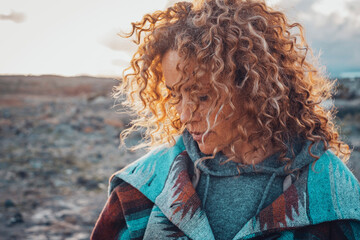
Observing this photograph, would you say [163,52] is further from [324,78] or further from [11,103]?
[11,103]

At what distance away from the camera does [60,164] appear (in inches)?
240

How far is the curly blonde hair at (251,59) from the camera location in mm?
1386

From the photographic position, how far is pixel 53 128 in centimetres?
966

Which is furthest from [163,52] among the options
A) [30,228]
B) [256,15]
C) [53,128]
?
[53,128]

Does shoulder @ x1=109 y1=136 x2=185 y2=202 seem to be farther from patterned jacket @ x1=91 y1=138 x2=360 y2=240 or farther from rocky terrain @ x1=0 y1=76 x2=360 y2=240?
rocky terrain @ x1=0 y1=76 x2=360 y2=240

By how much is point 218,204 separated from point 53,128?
365 inches

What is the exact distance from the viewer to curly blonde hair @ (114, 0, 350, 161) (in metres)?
1.39

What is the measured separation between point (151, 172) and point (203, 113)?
0.50 meters

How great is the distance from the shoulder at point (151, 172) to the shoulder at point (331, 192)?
0.73m

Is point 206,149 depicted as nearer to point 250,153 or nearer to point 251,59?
point 250,153

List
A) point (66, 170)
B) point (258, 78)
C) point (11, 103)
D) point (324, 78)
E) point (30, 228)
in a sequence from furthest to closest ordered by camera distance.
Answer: point (11, 103) → point (66, 170) → point (30, 228) → point (324, 78) → point (258, 78)

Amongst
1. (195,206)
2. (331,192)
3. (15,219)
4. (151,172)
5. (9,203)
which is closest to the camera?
(331,192)

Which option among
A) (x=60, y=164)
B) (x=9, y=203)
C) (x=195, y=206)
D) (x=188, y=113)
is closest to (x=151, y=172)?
(x=195, y=206)

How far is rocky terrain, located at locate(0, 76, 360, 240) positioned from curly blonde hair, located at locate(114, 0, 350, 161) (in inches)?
70.7
